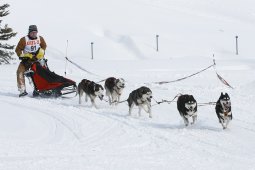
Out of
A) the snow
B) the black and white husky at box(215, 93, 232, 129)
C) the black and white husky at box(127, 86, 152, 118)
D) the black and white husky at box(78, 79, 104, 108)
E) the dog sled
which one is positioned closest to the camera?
the snow

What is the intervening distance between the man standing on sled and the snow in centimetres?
61

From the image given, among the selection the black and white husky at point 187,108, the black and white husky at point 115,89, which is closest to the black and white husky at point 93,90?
the black and white husky at point 115,89

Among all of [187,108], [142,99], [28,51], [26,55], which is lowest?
[187,108]

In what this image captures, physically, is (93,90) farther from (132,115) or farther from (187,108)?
(187,108)

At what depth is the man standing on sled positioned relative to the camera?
48.1ft

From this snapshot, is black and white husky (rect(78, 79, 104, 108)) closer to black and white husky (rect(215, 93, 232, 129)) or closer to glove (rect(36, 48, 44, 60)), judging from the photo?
glove (rect(36, 48, 44, 60))

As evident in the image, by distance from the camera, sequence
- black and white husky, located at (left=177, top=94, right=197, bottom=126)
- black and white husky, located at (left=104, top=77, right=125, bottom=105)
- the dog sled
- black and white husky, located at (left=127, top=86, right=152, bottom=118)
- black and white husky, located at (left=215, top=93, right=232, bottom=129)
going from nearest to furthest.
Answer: black and white husky, located at (left=215, top=93, right=232, bottom=129)
black and white husky, located at (left=177, top=94, right=197, bottom=126)
black and white husky, located at (left=127, top=86, right=152, bottom=118)
black and white husky, located at (left=104, top=77, right=125, bottom=105)
the dog sled

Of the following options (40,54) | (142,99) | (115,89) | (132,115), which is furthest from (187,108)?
(40,54)

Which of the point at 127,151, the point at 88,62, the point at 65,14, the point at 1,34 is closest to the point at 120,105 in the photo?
the point at 127,151

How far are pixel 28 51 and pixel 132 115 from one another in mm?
3972

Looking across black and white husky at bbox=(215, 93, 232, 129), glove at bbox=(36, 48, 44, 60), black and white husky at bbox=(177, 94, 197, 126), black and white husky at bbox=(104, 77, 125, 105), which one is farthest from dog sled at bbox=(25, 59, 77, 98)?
black and white husky at bbox=(215, 93, 232, 129)

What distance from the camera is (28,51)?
1475 cm

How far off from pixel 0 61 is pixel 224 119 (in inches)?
823

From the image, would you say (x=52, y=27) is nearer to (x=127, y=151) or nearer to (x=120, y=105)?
(x=120, y=105)
